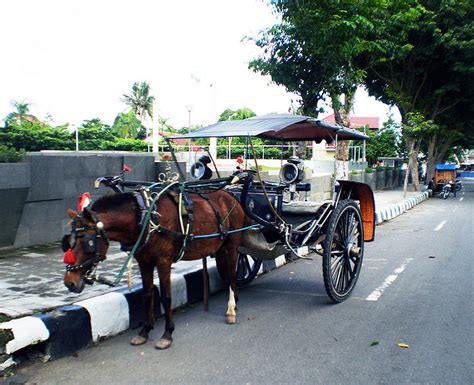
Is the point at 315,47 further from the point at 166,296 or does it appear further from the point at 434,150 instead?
the point at 434,150

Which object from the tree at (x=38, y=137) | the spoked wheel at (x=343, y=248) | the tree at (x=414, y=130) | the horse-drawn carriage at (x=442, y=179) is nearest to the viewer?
the spoked wheel at (x=343, y=248)

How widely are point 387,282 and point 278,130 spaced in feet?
9.77

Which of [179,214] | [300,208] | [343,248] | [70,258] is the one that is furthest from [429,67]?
[70,258]

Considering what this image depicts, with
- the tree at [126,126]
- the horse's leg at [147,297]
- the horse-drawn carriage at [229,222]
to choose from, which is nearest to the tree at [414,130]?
the horse-drawn carriage at [229,222]

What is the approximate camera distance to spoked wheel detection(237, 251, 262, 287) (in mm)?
6348

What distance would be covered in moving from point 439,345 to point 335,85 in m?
8.49

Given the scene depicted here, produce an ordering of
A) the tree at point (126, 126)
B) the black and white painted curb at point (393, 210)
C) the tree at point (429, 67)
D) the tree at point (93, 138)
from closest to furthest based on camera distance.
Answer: the black and white painted curb at point (393, 210), the tree at point (429, 67), the tree at point (93, 138), the tree at point (126, 126)

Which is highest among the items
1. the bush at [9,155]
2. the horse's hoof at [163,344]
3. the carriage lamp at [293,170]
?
the bush at [9,155]

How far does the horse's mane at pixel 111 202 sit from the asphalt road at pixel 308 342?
124cm

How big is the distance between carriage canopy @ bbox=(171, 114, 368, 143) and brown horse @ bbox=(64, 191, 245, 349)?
0.69 m

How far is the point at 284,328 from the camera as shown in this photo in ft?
15.5

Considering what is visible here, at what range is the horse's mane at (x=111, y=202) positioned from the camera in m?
3.87

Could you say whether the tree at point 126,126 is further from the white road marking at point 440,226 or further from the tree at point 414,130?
the white road marking at point 440,226

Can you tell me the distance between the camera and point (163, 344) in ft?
13.5
